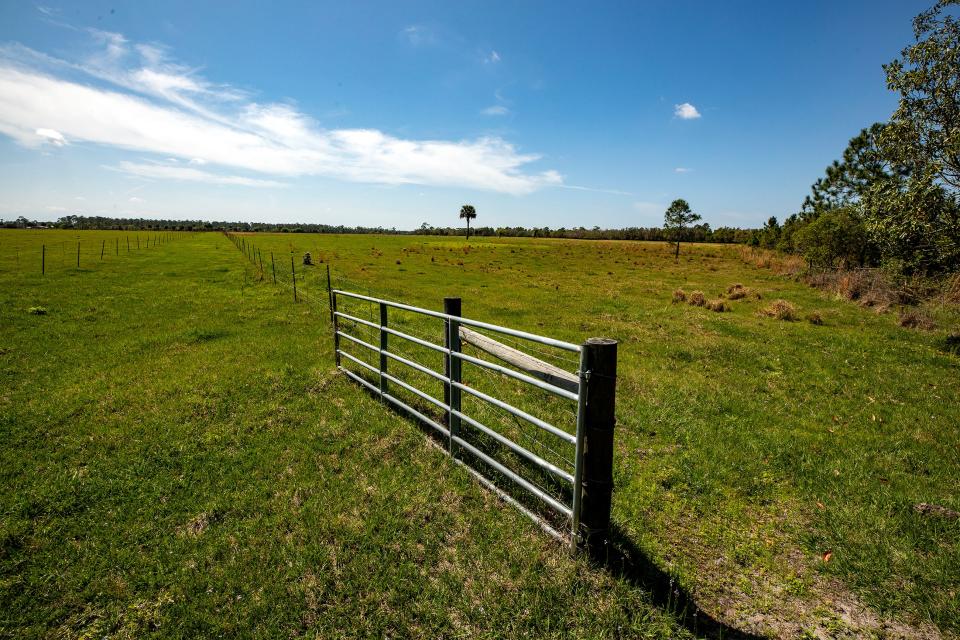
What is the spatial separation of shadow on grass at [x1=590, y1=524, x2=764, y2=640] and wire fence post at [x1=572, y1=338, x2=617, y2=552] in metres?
0.26

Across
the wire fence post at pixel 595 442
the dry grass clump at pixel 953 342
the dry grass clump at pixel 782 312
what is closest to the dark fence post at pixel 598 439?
the wire fence post at pixel 595 442

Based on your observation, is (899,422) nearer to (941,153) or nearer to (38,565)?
(941,153)

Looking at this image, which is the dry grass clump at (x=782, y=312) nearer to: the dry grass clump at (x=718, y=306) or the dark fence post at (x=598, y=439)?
the dry grass clump at (x=718, y=306)

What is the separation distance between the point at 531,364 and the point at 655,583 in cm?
244

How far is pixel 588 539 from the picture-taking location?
368 centimetres

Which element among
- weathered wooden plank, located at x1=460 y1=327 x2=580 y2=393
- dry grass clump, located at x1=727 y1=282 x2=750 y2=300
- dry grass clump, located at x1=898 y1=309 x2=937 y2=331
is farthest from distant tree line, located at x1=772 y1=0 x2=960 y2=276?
weathered wooden plank, located at x1=460 y1=327 x2=580 y2=393

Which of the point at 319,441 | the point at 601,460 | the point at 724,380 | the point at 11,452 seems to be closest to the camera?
the point at 601,460

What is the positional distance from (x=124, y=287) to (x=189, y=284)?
271 centimetres

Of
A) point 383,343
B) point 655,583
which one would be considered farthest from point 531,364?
point 383,343

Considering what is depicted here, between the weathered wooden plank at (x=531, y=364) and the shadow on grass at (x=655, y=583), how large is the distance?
1533 millimetres

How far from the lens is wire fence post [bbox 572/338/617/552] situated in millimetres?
3338

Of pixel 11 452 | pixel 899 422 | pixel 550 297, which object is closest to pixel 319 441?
pixel 11 452

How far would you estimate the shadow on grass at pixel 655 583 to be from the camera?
10.6 feet

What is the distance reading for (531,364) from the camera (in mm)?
5066
